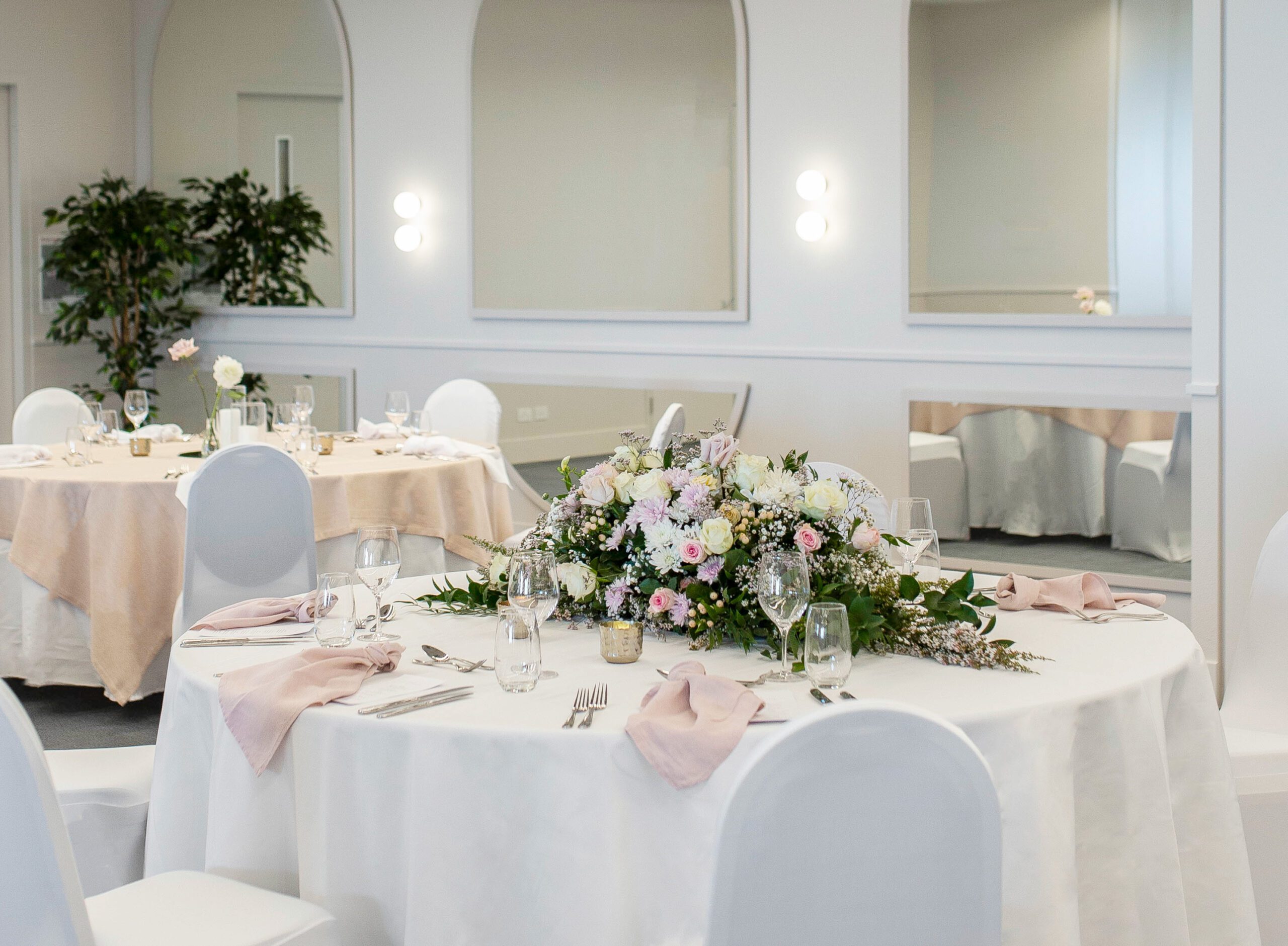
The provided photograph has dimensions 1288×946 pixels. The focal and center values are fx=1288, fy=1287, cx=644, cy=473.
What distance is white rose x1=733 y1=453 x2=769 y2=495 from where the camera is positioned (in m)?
2.11

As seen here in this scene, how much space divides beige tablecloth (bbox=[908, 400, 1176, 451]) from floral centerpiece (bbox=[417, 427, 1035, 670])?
2963 millimetres

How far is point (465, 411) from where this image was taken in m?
5.66

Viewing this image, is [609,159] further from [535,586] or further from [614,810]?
[614,810]

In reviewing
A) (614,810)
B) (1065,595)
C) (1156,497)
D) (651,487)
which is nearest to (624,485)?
(651,487)

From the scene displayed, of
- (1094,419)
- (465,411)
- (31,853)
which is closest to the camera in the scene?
(31,853)

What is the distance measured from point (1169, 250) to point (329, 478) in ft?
10.3

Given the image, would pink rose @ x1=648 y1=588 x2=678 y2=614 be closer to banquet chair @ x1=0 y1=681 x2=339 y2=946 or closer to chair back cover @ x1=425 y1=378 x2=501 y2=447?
banquet chair @ x1=0 y1=681 x2=339 y2=946

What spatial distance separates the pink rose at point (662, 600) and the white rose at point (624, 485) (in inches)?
6.9

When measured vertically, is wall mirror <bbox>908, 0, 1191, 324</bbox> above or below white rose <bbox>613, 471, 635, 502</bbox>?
above

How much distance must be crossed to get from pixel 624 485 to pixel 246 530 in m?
1.57

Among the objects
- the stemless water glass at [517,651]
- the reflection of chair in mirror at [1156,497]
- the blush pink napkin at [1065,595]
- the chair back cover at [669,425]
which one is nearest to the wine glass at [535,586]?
the stemless water glass at [517,651]

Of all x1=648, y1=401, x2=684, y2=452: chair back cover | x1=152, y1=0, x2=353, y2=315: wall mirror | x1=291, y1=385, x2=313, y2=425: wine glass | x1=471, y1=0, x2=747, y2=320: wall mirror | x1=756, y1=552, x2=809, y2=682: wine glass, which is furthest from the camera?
x1=152, y1=0, x2=353, y2=315: wall mirror

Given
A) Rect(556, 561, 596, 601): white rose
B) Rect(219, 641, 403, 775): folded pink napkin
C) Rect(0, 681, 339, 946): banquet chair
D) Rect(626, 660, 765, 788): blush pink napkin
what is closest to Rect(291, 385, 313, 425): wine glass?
Rect(556, 561, 596, 601): white rose

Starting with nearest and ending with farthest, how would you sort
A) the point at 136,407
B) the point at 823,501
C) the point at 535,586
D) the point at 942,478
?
the point at 535,586 → the point at 823,501 → the point at 136,407 → the point at 942,478
